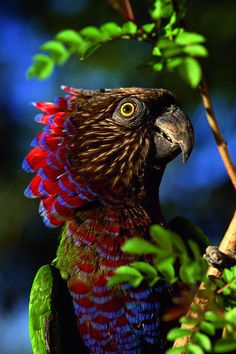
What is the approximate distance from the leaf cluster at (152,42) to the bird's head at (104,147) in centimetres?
203

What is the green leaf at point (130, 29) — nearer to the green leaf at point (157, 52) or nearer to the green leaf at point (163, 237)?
the green leaf at point (157, 52)

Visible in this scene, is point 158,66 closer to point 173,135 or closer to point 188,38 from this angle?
point 188,38

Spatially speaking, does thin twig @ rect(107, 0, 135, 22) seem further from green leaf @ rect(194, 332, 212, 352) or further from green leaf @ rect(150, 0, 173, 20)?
green leaf @ rect(194, 332, 212, 352)

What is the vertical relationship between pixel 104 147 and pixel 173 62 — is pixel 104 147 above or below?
above

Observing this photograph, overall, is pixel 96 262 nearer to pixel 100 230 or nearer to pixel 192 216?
pixel 100 230

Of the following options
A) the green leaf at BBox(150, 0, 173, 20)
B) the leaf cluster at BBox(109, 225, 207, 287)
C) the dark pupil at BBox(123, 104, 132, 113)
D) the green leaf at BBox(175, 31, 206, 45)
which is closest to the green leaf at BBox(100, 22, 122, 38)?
the green leaf at BBox(150, 0, 173, 20)

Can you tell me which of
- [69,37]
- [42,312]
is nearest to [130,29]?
[69,37]

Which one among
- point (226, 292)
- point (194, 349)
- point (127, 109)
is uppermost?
point (127, 109)

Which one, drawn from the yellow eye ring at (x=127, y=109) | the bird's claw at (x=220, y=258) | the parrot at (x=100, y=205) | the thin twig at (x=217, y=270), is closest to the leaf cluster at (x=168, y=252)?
the thin twig at (x=217, y=270)

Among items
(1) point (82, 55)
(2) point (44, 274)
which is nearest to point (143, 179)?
(2) point (44, 274)

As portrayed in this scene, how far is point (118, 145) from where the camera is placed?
4.15m

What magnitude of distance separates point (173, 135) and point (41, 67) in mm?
2227

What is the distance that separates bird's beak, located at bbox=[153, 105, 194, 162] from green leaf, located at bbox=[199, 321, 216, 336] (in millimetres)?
2240

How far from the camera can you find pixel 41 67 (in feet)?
5.66
